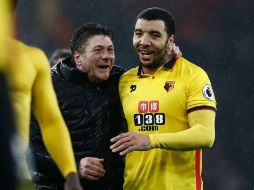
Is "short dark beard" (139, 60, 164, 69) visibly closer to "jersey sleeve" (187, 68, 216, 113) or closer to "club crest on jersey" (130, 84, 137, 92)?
"club crest on jersey" (130, 84, 137, 92)

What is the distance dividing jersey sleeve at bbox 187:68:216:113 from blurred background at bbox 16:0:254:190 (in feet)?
11.5

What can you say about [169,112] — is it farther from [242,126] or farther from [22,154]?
[242,126]

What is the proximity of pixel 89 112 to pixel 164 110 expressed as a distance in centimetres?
39

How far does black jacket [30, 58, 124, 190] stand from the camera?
372 cm

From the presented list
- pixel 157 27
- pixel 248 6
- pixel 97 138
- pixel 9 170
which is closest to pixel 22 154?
pixel 9 170

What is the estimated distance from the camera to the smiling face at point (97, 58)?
3.79 m

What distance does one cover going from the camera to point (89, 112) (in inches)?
147

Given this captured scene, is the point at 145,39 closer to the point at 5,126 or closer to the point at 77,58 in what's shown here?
the point at 77,58

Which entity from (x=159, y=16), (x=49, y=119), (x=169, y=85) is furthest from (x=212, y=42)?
(x=49, y=119)

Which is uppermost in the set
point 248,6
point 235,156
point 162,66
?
point 248,6

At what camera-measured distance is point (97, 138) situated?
3.72 m

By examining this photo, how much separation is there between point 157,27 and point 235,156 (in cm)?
362

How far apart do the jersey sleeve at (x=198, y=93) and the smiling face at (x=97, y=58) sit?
456mm

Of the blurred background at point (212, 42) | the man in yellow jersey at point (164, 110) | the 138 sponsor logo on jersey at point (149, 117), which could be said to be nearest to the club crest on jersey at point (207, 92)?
the man in yellow jersey at point (164, 110)
